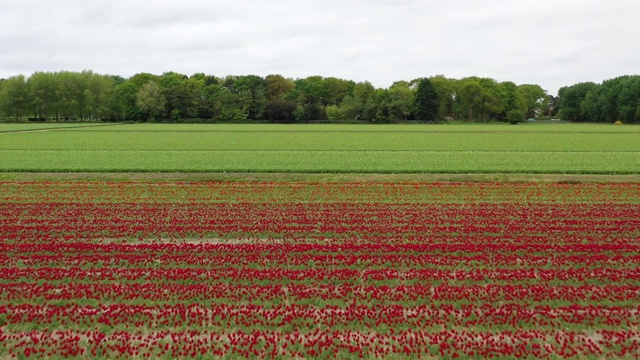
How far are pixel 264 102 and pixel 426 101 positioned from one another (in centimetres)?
5036

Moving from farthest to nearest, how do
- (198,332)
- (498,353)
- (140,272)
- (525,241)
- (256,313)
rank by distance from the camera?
(525,241) → (140,272) → (256,313) → (198,332) → (498,353)

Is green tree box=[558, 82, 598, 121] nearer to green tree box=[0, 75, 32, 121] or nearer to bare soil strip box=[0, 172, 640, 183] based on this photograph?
bare soil strip box=[0, 172, 640, 183]

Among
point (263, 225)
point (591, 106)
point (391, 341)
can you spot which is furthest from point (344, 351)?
point (591, 106)

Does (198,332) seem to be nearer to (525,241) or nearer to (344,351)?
(344,351)

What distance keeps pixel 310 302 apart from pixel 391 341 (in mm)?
2323

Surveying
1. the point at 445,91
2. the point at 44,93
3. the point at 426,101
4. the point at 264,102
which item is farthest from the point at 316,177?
the point at 44,93

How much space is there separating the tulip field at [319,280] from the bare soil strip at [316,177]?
751 centimetres

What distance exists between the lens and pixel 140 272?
12.6 metres

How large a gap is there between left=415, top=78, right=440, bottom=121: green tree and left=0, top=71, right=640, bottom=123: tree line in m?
0.31

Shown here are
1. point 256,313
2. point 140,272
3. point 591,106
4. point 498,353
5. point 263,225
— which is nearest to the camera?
point 498,353

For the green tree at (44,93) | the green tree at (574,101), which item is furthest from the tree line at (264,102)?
the green tree at (574,101)

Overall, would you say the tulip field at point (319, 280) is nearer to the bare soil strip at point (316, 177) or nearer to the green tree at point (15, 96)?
the bare soil strip at point (316, 177)

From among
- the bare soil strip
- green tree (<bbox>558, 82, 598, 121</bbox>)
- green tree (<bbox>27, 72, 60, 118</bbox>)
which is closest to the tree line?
green tree (<bbox>27, 72, 60, 118</bbox>)

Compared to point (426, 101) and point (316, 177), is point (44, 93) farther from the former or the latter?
point (316, 177)
